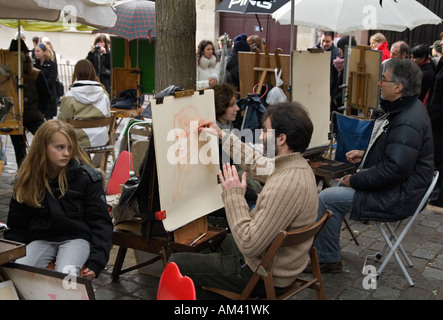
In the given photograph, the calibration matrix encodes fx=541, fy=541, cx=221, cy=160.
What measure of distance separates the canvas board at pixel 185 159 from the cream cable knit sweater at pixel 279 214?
0.46m

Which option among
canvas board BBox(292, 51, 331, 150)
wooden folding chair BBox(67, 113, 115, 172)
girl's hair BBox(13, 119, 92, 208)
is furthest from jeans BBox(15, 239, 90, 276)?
wooden folding chair BBox(67, 113, 115, 172)

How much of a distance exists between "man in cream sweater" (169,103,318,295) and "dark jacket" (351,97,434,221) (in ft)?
3.59

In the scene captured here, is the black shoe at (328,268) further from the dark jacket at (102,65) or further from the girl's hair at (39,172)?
the dark jacket at (102,65)

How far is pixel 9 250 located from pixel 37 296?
0.85 feet

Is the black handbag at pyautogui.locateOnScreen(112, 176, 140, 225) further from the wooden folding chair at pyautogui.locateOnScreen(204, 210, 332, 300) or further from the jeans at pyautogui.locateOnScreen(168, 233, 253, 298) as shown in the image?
the wooden folding chair at pyautogui.locateOnScreen(204, 210, 332, 300)

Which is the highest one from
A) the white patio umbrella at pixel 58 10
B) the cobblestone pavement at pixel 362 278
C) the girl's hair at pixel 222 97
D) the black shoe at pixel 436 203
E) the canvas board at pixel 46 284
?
the white patio umbrella at pixel 58 10

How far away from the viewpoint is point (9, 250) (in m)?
2.37

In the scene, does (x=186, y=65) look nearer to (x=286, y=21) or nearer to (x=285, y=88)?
(x=285, y=88)

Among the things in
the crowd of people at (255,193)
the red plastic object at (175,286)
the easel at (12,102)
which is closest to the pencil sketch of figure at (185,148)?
the crowd of people at (255,193)

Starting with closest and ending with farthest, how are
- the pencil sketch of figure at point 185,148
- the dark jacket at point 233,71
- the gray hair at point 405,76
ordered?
the pencil sketch of figure at point 185,148
the gray hair at point 405,76
the dark jacket at point 233,71

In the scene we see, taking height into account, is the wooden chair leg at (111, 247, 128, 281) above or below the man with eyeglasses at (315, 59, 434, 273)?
below

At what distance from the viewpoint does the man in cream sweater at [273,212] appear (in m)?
2.61

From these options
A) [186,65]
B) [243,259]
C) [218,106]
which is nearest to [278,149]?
[243,259]

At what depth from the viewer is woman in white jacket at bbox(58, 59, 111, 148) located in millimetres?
5777
